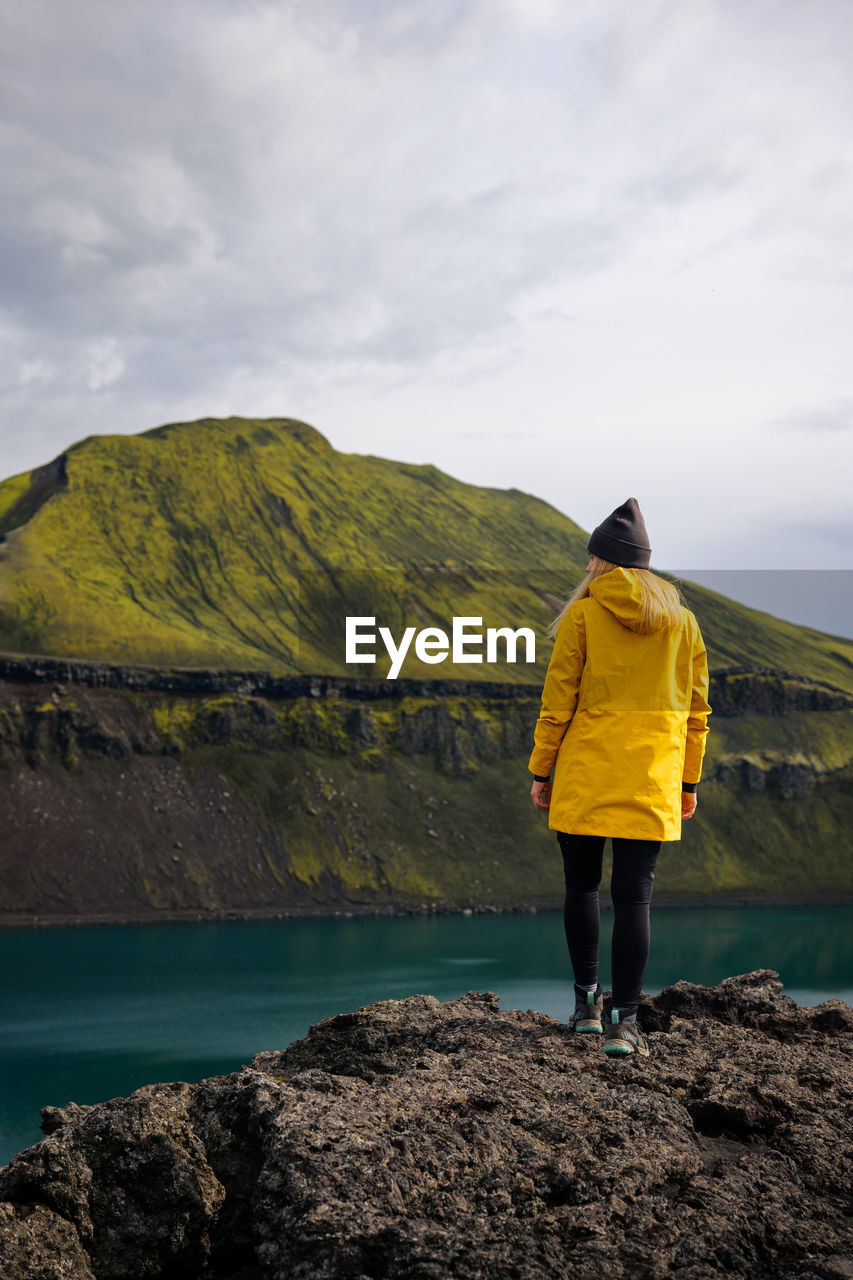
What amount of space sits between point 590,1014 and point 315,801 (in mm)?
107450

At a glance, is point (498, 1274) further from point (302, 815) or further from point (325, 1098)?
point (302, 815)

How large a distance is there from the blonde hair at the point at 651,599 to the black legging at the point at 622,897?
1133 millimetres

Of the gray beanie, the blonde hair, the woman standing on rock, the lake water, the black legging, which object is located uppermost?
the gray beanie

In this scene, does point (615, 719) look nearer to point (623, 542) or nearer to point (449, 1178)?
point (623, 542)

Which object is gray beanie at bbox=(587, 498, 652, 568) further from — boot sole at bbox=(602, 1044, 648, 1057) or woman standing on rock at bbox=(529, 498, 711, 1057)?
boot sole at bbox=(602, 1044, 648, 1057)

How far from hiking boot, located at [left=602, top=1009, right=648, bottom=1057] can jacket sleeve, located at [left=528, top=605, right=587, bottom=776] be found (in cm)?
132

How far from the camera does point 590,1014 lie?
5629 mm

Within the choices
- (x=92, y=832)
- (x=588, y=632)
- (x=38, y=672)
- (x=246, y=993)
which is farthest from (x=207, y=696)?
(x=588, y=632)

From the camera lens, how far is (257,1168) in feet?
12.2

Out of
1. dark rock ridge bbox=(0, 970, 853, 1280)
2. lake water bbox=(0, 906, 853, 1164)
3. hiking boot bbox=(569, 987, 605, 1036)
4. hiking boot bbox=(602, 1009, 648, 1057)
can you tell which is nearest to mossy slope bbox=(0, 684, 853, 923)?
lake water bbox=(0, 906, 853, 1164)

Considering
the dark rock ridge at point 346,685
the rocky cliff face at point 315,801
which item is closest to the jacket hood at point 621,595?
the rocky cliff face at point 315,801

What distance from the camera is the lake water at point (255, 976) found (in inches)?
1688

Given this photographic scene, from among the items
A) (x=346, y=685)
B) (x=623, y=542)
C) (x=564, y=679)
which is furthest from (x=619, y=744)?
(x=346, y=685)

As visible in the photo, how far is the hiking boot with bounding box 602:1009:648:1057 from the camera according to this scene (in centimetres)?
490
